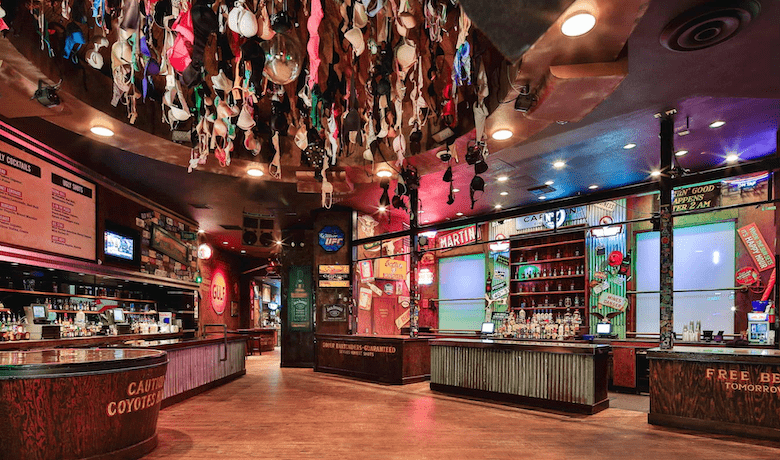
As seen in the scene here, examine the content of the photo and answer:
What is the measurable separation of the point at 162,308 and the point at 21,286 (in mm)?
4462

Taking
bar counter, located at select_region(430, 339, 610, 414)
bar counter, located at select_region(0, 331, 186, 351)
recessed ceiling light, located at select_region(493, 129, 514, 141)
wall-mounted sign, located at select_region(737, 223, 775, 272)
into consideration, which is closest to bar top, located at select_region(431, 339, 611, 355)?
bar counter, located at select_region(430, 339, 610, 414)

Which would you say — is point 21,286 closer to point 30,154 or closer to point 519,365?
point 30,154

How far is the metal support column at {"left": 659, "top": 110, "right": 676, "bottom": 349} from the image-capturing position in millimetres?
5629

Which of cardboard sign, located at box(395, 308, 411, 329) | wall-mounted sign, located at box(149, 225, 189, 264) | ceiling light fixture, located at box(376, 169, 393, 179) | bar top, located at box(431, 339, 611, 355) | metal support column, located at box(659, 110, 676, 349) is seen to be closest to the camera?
metal support column, located at box(659, 110, 676, 349)

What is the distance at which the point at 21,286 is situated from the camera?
671 cm

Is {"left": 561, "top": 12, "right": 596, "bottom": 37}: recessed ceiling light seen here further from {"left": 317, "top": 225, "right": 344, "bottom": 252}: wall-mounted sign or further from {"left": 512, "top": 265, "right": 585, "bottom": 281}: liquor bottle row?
{"left": 317, "top": 225, "right": 344, "bottom": 252}: wall-mounted sign

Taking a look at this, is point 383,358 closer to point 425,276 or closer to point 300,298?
point 300,298

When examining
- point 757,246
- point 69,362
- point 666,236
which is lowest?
point 69,362

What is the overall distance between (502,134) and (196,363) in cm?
572

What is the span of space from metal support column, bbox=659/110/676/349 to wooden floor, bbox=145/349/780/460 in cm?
119

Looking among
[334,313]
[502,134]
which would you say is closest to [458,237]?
[334,313]

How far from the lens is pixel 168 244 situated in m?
10.5

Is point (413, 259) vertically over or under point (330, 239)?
under

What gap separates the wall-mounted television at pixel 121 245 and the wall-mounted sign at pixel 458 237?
7527 millimetres
